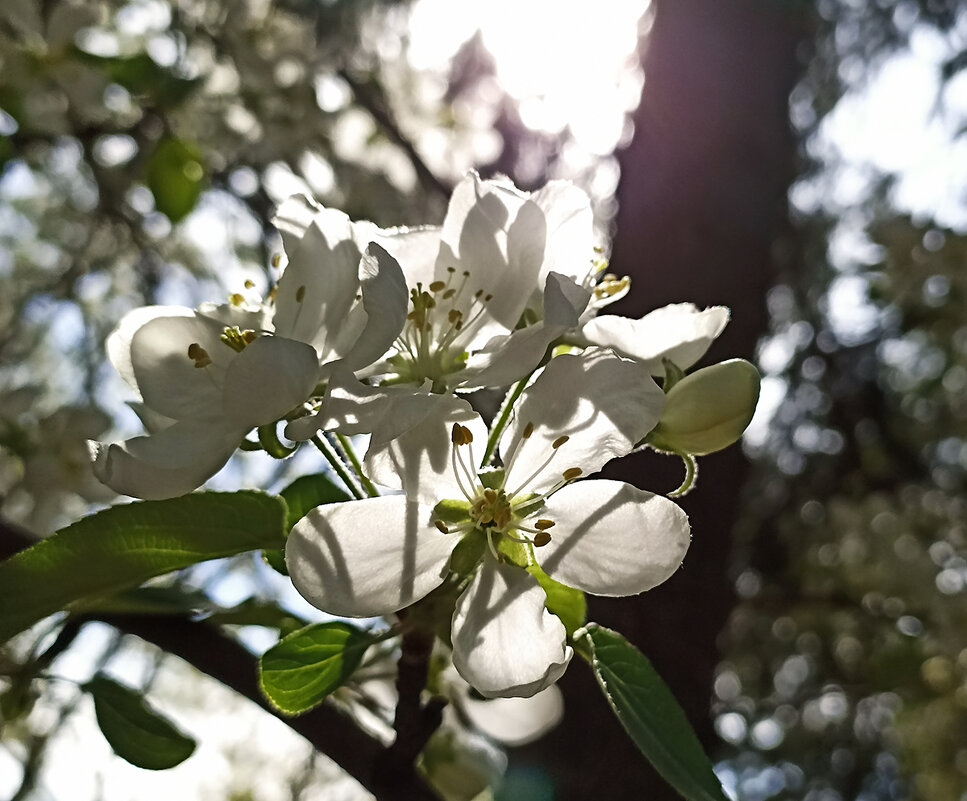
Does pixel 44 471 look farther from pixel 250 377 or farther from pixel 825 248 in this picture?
pixel 825 248

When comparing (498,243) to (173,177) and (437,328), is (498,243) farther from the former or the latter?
(173,177)

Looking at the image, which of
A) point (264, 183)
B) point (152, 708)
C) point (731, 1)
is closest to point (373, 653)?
point (152, 708)

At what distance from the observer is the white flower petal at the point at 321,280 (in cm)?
76

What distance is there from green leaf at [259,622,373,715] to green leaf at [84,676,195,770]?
173mm

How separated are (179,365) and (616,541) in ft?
1.35

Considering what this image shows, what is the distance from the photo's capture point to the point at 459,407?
0.69 m

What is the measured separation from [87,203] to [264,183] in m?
0.96

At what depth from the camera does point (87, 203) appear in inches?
133

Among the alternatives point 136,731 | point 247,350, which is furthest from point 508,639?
point 136,731

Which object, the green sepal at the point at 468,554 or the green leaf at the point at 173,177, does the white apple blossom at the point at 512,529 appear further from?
the green leaf at the point at 173,177

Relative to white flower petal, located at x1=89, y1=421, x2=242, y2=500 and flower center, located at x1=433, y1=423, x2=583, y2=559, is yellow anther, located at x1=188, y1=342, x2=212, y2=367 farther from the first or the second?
flower center, located at x1=433, y1=423, x2=583, y2=559

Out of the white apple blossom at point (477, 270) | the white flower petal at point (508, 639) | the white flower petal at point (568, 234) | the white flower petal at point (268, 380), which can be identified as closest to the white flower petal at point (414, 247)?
the white apple blossom at point (477, 270)

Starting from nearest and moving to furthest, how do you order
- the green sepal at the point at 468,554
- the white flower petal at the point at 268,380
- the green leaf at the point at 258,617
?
1. the white flower petal at the point at 268,380
2. the green sepal at the point at 468,554
3. the green leaf at the point at 258,617

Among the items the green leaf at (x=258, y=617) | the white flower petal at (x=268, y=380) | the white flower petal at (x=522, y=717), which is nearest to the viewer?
the white flower petal at (x=268, y=380)
